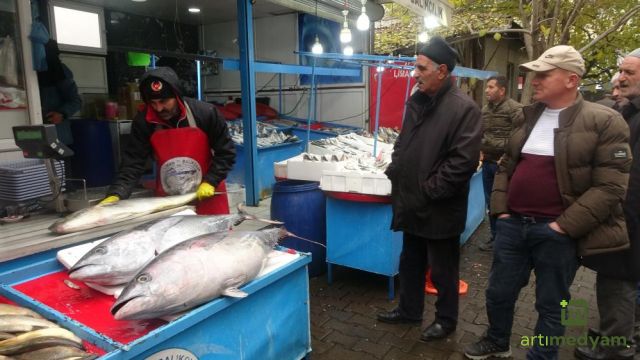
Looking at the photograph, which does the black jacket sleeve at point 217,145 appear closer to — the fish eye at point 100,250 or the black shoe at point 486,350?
the fish eye at point 100,250

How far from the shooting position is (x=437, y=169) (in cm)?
308

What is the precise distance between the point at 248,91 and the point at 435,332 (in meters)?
3.90

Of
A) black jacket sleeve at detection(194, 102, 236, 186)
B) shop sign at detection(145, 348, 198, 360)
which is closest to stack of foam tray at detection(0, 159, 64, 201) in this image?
black jacket sleeve at detection(194, 102, 236, 186)

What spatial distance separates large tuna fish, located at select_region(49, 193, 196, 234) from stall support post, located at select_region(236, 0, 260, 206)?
10.1 ft

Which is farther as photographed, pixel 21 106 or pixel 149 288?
pixel 21 106

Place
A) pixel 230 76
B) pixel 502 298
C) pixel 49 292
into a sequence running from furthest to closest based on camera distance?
1. pixel 230 76
2. pixel 502 298
3. pixel 49 292

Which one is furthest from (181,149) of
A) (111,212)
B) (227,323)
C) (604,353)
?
(604,353)

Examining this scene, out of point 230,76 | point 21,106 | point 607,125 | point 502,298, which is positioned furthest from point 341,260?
point 230,76

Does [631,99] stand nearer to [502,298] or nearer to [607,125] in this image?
[607,125]

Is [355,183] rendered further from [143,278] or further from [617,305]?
[143,278]

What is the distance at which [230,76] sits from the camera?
461 inches

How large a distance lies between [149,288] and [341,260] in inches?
109

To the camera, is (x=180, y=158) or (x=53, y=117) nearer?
(x=180, y=158)

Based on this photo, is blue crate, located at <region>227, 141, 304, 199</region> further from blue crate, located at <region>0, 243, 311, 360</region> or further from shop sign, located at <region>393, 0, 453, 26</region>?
blue crate, located at <region>0, 243, 311, 360</region>
